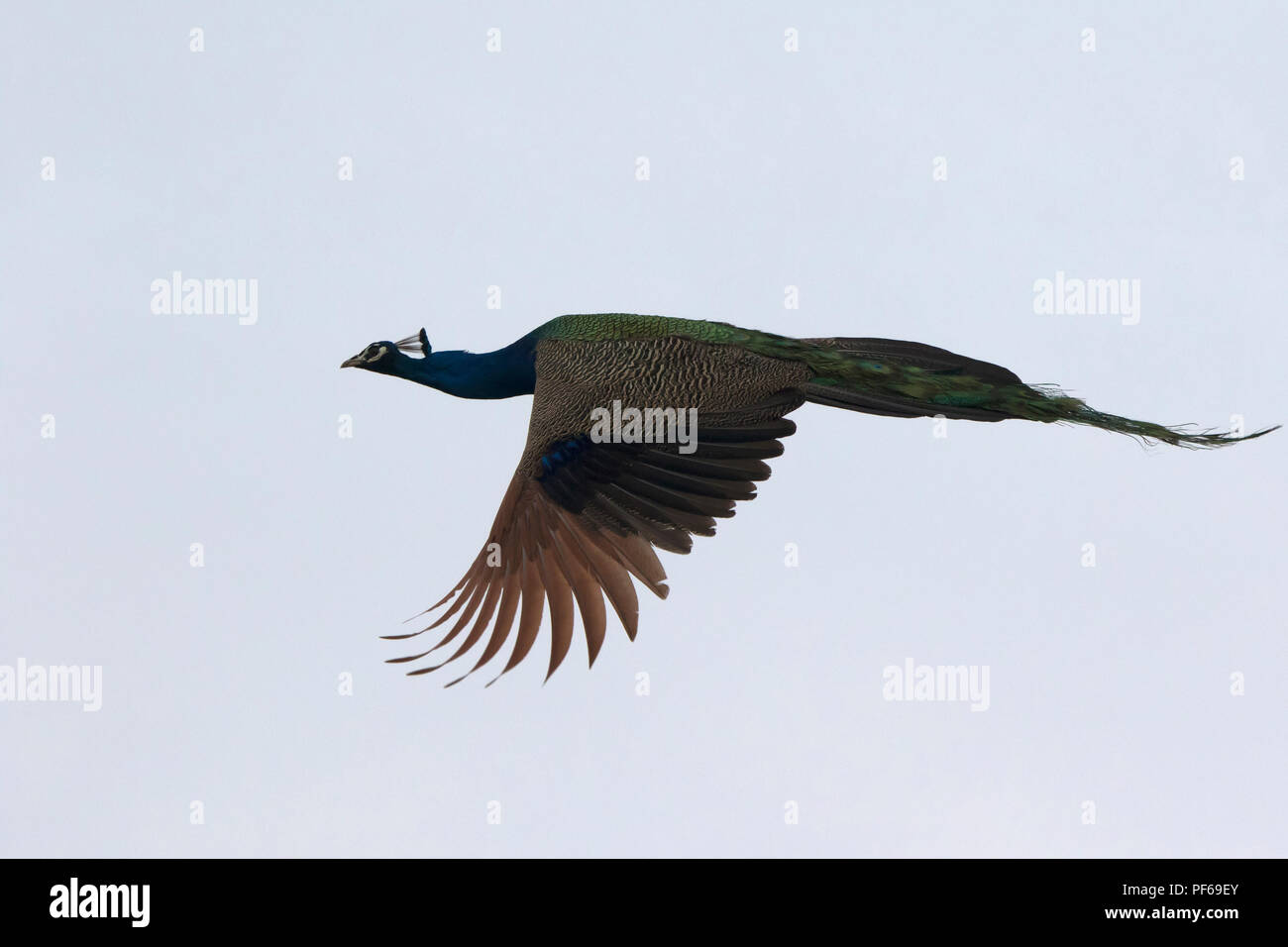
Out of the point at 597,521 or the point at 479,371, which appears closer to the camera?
the point at 597,521

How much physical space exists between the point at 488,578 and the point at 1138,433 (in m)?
4.42

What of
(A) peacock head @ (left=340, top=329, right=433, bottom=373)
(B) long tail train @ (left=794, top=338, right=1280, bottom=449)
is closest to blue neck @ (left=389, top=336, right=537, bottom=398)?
(A) peacock head @ (left=340, top=329, right=433, bottom=373)

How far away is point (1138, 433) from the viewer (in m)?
10.9

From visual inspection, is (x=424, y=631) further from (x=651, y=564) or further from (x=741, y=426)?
(x=741, y=426)

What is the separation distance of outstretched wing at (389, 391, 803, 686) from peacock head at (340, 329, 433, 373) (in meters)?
2.11

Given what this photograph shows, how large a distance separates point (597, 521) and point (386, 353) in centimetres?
282

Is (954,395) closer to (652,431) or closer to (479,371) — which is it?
(652,431)

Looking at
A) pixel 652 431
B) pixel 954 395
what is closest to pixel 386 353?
pixel 652 431

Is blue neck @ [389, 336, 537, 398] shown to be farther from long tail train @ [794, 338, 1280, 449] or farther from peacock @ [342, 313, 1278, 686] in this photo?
long tail train @ [794, 338, 1280, 449]

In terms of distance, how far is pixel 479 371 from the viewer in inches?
472

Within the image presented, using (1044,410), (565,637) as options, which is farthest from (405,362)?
(1044,410)

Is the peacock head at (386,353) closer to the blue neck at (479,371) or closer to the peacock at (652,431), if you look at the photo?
→ the blue neck at (479,371)

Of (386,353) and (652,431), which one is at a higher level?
(386,353)

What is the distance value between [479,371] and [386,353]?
0.83 metres
